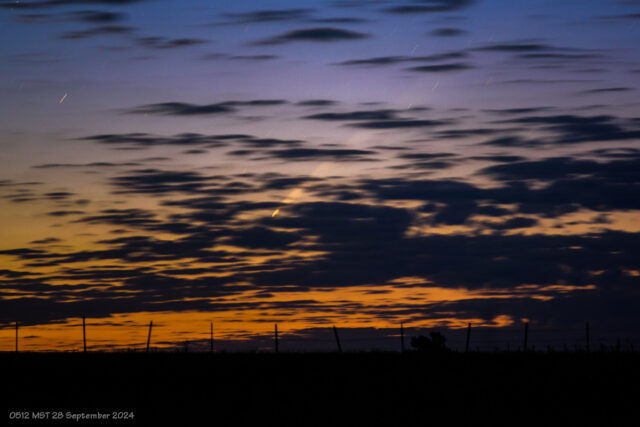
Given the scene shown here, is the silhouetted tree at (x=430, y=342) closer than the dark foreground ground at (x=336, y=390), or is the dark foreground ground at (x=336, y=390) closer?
the dark foreground ground at (x=336, y=390)

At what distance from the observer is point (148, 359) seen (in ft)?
210

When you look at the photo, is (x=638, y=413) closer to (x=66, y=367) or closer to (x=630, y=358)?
(x=630, y=358)

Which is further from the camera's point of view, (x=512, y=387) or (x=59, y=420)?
(x=512, y=387)

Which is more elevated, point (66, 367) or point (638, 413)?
point (66, 367)

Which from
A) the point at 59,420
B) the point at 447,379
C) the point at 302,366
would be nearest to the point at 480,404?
the point at 447,379

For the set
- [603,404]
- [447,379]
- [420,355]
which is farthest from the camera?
[420,355]

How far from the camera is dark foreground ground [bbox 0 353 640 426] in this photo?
33906mm

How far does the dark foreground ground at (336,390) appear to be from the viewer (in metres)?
33.9

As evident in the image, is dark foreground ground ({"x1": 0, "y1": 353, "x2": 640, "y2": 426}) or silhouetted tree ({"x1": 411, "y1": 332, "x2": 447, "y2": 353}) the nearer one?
dark foreground ground ({"x1": 0, "y1": 353, "x2": 640, "y2": 426})

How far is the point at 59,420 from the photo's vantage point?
33469mm

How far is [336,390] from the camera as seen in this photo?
4175 cm

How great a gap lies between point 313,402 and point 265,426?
20.4ft

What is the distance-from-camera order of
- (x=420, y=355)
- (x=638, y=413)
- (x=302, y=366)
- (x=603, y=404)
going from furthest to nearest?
1. (x=420, y=355)
2. (x=302, y=366)
3. (x=603, y=404)
4. (x=638, y=413)

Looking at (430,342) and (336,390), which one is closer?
(336,390)
